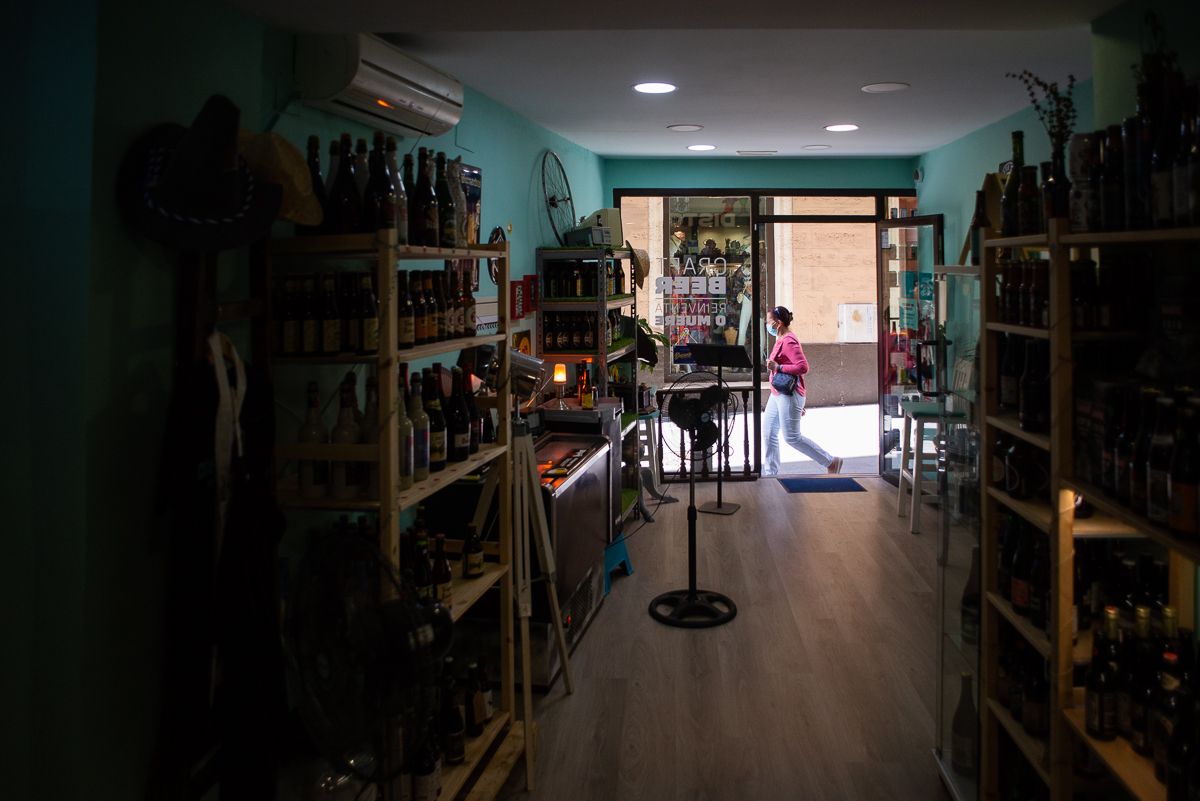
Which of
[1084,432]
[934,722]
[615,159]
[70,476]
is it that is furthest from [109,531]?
[615,159]

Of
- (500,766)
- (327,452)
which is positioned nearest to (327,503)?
(327,452)

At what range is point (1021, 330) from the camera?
2.41m

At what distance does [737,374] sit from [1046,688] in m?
5.78

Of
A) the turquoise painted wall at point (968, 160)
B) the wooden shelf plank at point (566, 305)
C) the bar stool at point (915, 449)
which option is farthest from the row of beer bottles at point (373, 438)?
the turquoise painted wall at point (968, 160)

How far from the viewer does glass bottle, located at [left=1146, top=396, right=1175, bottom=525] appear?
1717 millimetres

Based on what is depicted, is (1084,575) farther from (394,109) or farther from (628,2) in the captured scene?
(394,109)

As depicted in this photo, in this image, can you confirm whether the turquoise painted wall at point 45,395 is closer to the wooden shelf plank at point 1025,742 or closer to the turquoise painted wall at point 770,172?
the wooden shelf plank at point 1025,742

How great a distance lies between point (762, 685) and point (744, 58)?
8.62 ft

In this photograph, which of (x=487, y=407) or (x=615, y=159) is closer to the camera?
(x=487, y=407)

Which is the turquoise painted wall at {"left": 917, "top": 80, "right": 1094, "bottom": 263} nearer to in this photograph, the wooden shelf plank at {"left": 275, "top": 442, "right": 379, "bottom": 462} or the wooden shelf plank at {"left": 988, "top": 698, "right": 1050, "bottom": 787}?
the wooden shelf plank at {"left": 988, "top": 698, "right": 1050, "bottom": 787}

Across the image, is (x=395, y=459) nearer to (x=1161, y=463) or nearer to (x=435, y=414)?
(x=435, y=414)

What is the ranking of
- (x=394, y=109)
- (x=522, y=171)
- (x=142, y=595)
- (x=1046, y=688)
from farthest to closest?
1. (x=522, y=171)
2. (x=394, y=109)
3. (x=1046, y=688)
4. (x=142, y=595)

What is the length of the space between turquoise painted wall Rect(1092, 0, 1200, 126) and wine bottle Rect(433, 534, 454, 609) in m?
2.43

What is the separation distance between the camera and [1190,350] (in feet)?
6.26
